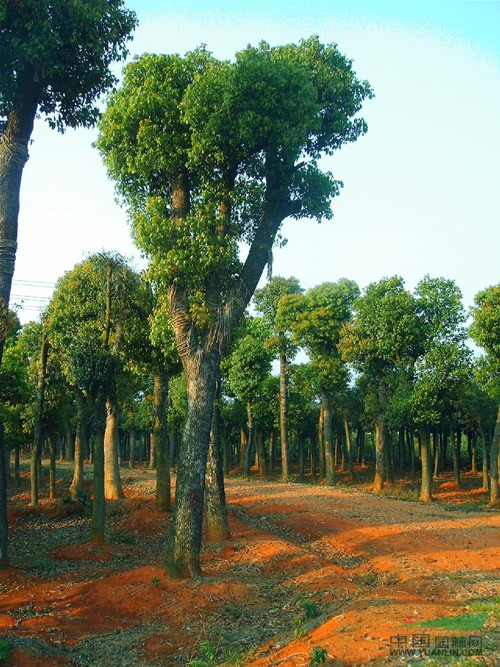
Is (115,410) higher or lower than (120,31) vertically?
lower

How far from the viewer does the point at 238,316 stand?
42.1 ft

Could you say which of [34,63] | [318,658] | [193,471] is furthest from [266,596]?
[34,63]

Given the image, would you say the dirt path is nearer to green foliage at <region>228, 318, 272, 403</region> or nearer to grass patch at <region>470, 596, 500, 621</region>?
grass patch at <region>470, 596, 500, 621</region>

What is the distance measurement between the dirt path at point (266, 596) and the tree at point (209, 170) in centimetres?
143

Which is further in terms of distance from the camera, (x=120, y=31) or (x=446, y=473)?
(x=446, y=473)

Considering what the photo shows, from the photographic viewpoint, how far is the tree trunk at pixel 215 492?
15.0 meters

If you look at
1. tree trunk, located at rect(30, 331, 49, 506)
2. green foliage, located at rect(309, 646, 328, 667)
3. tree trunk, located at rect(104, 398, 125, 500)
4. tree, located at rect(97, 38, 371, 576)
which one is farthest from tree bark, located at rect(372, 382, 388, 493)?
green foliage, located at rect(309, 646, 328, 667)

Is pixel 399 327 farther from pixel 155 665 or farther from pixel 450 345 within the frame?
pixel 155 665

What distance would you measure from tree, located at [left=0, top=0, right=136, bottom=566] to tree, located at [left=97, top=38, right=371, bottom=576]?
56.1 inches

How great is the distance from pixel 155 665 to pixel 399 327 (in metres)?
25.2

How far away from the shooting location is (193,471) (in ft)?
38.1

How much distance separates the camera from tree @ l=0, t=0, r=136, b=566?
10.2 m

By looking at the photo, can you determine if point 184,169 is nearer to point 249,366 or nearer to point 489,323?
point 489,323

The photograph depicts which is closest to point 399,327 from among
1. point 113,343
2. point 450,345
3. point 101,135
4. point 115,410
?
point 450,345
